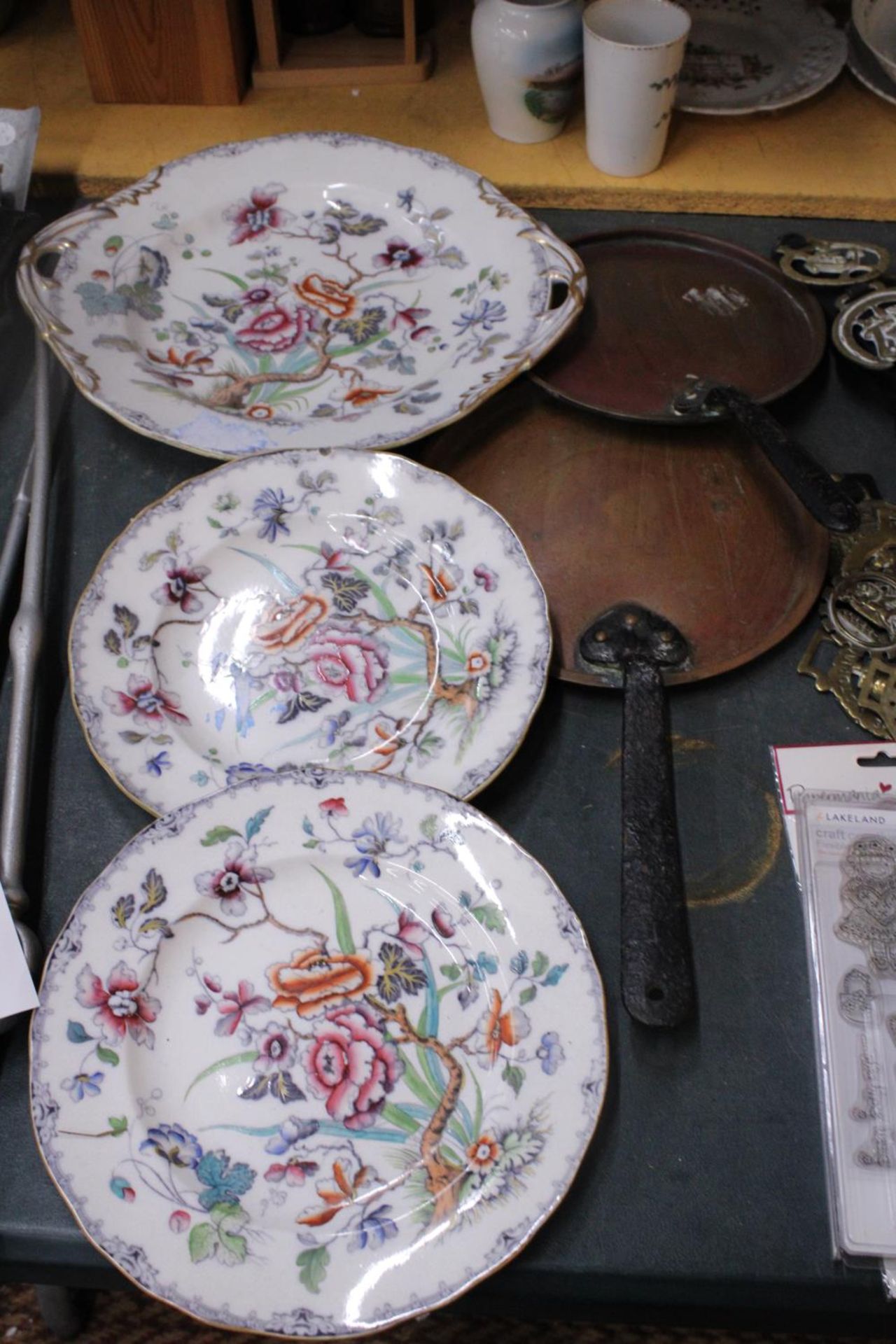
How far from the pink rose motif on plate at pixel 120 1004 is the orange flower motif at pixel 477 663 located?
0.85 ft

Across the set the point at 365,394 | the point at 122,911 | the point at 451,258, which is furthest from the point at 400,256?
the point at 122,911

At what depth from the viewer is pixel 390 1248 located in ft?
1.73

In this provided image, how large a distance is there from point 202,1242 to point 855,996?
1.13 feet

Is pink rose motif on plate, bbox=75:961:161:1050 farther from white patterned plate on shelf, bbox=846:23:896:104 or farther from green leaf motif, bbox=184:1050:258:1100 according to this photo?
white patterned plate on shelf, bbox=846:23:896:104

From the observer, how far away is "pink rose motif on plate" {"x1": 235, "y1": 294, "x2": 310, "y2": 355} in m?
0.89

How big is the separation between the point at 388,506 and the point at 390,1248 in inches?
17.3

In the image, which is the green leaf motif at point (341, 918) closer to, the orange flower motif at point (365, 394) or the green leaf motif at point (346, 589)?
the green leaf motif at point (346, 589)

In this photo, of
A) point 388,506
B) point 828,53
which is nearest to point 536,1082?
point 388,506

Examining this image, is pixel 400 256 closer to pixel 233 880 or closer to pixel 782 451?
pixel 782 451

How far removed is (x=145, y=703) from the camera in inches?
27.1

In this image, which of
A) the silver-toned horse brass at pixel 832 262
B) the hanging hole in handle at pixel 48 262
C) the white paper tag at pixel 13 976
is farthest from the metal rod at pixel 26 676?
the silver-toned horse brass at pixel 832 262

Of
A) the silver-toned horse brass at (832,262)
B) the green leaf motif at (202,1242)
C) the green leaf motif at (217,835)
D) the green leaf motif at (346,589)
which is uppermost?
the silver-toned horse brass at (832,262)

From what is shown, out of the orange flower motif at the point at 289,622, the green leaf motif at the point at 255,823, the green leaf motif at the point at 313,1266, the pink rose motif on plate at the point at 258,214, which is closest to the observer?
the green leaf motif at the point at 313,1266

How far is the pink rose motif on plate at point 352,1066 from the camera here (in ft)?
1.87
